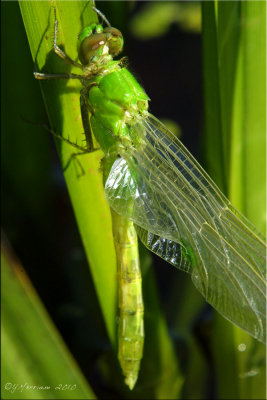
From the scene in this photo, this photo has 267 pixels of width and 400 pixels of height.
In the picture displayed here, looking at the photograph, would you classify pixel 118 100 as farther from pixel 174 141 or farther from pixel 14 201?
pixel 14 201

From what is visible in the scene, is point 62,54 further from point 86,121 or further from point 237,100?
point 237,100

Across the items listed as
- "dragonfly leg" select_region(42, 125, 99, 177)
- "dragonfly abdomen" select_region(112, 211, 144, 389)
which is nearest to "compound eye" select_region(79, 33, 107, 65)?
"dragonfly leg" select_region(42, 125, 99, 177)

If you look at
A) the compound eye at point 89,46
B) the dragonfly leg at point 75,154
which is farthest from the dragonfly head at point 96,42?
the dragonfly leg at point 75,154

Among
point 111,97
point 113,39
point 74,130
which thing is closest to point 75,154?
point 74,130

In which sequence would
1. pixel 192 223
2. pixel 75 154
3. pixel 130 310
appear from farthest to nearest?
1. pixel 130 310
2. pixel 192 223
3. pixel 75 154

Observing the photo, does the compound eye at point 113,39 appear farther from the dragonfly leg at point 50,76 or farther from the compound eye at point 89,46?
the dragonfly leg at point 50,76

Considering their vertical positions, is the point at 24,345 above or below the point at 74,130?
below
